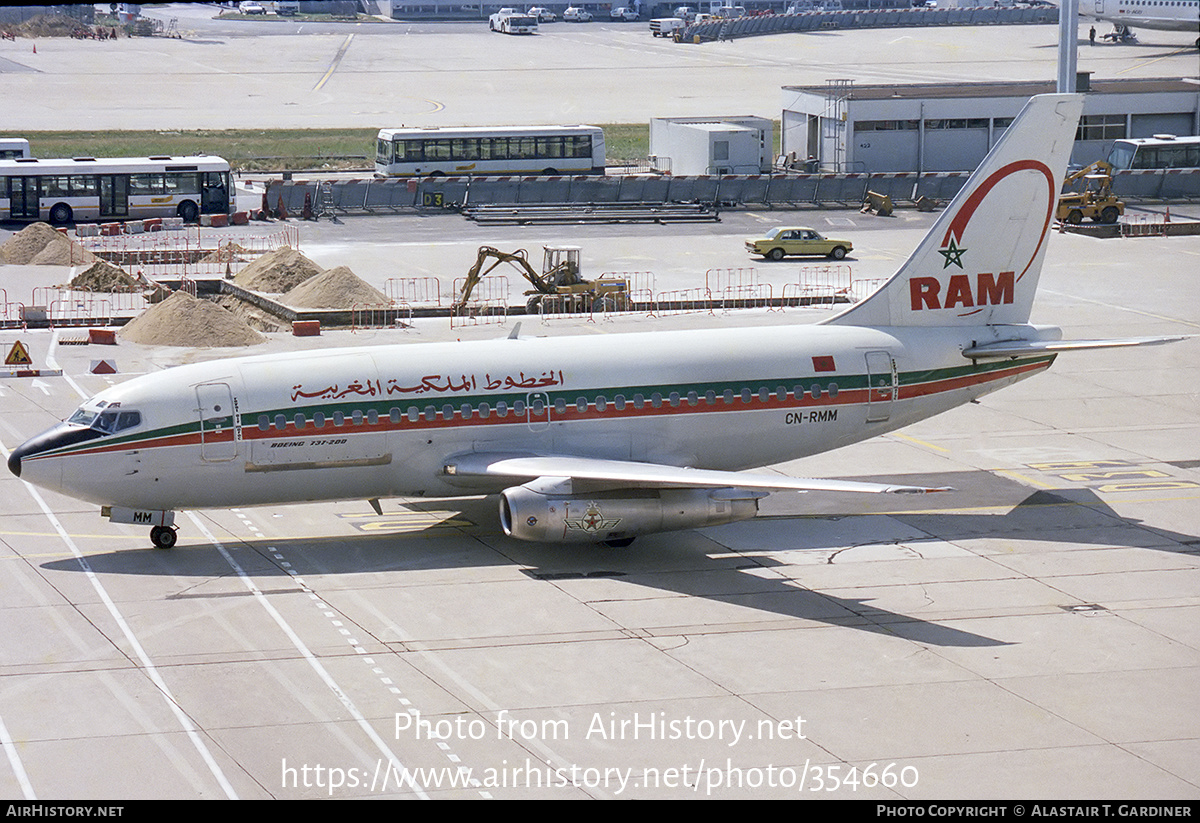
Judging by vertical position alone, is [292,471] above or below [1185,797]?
above

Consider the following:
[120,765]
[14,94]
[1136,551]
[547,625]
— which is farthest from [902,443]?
[14,94]

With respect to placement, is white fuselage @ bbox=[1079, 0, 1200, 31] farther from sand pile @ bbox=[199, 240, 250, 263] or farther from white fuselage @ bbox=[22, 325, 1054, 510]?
white fuselage @ bbox=[22, 325, 1054, 510]

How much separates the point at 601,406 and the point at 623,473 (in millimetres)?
3016

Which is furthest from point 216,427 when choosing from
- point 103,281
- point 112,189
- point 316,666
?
point 112,189

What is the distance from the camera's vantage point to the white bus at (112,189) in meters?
89.6

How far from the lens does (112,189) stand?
3570 inches

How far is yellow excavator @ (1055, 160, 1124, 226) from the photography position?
8650cm

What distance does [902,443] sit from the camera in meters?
44.6

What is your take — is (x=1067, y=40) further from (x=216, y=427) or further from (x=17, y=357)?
(x=216, y=427)

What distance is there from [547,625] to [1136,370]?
103 feet

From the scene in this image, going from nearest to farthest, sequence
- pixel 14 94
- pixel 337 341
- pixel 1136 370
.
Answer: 1. pixel 1136 370
2. pixel 337 341
3. pixel 14 94

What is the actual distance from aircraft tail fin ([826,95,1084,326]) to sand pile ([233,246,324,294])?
34.6 metres

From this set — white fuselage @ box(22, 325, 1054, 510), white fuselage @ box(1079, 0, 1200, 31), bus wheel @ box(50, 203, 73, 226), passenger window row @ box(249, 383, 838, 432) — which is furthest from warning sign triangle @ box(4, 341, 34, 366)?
white fuselage @ box(1079, 0, 1200, 31)
